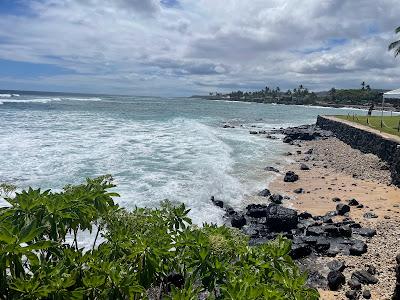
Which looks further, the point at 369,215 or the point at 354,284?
the point at 369,215

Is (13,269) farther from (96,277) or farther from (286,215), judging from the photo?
(286,215)

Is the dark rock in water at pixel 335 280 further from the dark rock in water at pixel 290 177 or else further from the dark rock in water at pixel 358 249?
the dark rock in water at pixel 290 177

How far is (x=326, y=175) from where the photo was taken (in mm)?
23328

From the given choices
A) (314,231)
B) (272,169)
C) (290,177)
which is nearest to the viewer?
(314,231)

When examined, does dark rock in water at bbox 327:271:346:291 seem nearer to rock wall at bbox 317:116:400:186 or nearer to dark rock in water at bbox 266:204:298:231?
dark rock in water at bbox 266:204:298:231

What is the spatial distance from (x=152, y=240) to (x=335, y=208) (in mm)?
14199

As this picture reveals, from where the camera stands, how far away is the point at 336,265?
34.7ft

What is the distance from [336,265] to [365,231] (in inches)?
130

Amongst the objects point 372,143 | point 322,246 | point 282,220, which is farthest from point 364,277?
point 372,143

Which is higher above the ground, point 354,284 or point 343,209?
point 354,284

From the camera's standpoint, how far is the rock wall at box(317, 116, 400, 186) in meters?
21.3

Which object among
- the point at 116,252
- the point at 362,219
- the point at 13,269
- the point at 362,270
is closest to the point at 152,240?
the point at 116,252

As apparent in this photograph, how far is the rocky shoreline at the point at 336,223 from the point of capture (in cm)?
977

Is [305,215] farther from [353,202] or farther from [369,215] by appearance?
[353,202]
